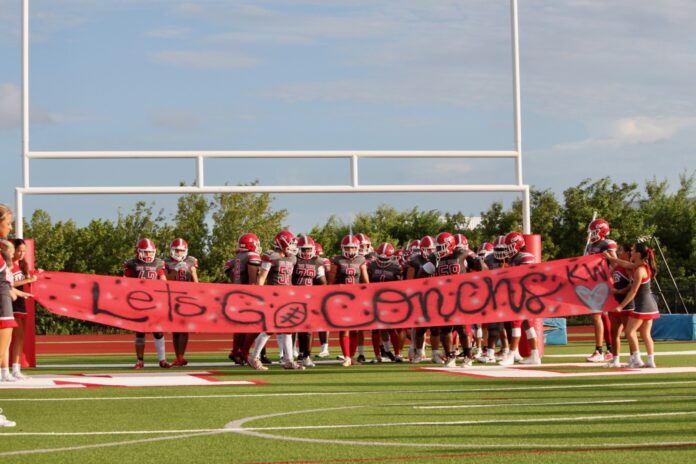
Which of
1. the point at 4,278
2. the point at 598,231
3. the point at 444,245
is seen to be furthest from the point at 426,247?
the point at 4,278

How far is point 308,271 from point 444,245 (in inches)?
75.9

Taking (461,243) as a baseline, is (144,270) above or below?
below

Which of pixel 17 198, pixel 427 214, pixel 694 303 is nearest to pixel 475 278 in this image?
pixel 17 198

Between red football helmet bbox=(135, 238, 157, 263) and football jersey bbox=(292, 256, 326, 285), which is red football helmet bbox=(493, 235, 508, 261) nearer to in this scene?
football jersey bbox=(292, 256, 326, 285)

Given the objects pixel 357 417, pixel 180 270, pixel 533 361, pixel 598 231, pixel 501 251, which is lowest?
pixel 533 361

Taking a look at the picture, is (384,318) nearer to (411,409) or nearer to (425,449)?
(411,409)

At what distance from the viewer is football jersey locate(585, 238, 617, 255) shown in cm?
1562

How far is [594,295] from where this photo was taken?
1465 cm

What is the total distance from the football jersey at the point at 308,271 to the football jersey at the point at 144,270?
6.51ft

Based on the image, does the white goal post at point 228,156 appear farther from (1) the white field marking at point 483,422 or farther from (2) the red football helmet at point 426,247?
(1) the white field marking at point 483,422

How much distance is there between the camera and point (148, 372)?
1470 cm

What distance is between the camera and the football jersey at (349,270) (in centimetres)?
1641

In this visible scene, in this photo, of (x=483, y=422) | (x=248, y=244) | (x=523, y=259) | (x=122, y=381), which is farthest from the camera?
(x=248, y=244)

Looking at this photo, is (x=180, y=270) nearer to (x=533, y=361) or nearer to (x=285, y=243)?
(x=285, y=243)
